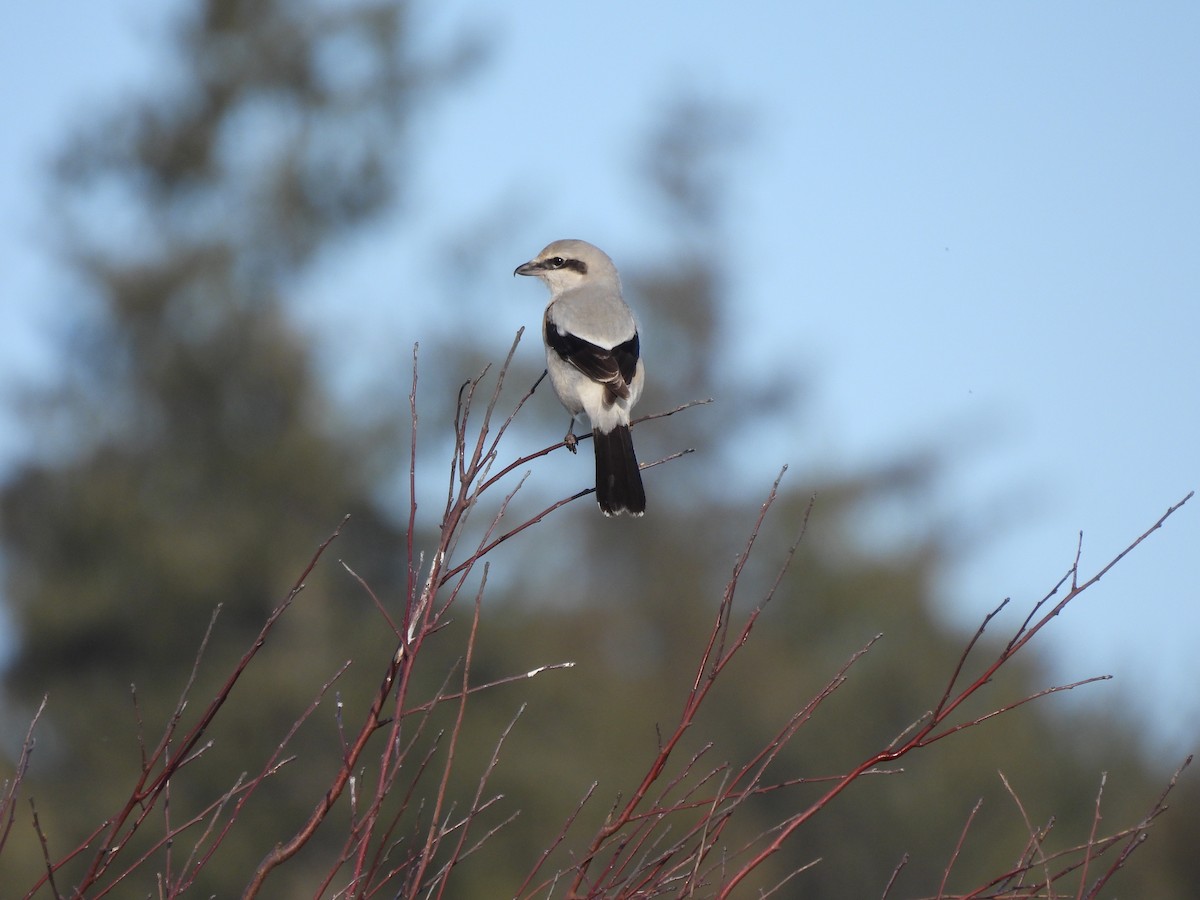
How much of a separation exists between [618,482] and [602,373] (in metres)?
0.67

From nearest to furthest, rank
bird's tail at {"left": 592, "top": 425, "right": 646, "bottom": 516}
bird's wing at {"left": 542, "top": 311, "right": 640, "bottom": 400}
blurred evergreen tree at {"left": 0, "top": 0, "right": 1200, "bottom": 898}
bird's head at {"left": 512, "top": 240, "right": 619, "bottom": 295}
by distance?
bird's tail at {"left": 592, "top": 425, "right": 646, "bottom": 516} < bird's wing at {"left": 542, "top": 311, "right": 640, "bottom": 400} < bird's head at {"left": 512, "top": 240, "right": 619, "bottom": 295} < blurred evergreen tree at {"left": 0, "top": 0, "right": 1200, "bottom": 898}

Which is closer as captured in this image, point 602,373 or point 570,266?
point 602,373

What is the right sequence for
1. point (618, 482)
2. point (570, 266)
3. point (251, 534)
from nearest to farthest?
point (618, 482), point (570, 266), point (251, 534)

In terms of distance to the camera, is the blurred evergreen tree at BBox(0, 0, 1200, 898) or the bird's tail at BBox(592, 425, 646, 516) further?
the blurred evergreen tree at BBox(0, 0, 1200, 898)

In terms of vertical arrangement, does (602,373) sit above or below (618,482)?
above

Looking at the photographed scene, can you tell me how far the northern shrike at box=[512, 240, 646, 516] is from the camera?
5.34 m

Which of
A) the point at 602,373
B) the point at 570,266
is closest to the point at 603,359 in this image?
the point at 602,373

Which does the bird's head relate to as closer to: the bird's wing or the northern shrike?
the northern shrike

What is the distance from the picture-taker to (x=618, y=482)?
5.35 metres

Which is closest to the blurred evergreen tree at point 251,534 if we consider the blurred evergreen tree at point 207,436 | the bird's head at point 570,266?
the blurred evergreen tree at point 207,436

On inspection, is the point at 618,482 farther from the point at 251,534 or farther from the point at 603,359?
the point at 251,534

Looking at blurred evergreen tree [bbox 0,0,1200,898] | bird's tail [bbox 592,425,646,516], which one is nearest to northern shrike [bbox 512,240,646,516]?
bird's tail [bbox 592,425,646,516]

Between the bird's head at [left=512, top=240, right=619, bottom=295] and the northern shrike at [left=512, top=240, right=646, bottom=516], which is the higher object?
the bird's head at [left=512, top=240, right=619, bottom=295]

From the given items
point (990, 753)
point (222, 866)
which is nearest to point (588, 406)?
point (222, 866)
